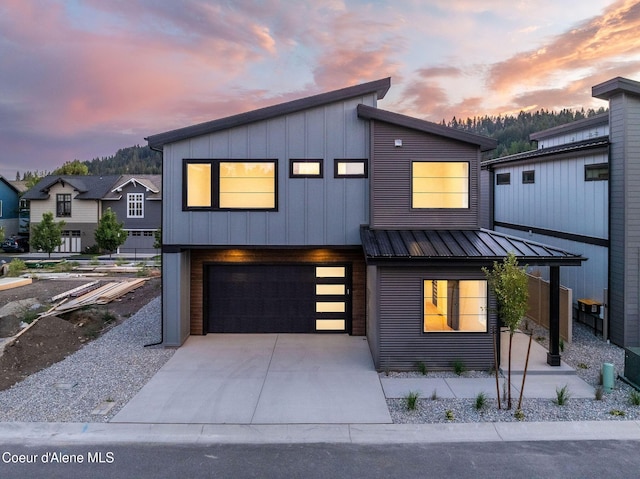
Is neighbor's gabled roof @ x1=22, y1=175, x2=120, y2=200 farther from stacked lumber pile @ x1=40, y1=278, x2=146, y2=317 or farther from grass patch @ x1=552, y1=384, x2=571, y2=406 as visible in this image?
grass patch @ x1=552, y1=384, x2=571, y2=406

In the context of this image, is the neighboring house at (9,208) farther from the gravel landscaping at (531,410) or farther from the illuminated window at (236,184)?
the gravel landscaping at (531,410)

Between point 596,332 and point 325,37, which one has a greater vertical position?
point 325,37

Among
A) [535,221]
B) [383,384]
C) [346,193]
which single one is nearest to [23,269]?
[346,193]

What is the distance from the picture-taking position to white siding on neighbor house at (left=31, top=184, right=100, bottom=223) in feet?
124

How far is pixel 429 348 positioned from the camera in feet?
32.5

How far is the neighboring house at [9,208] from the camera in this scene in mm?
43562

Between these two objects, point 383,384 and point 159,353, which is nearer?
point 383,384

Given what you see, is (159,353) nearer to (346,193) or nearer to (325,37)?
(346,193)

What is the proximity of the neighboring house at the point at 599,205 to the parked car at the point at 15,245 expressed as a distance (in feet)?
140

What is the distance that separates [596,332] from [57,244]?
37.4 m

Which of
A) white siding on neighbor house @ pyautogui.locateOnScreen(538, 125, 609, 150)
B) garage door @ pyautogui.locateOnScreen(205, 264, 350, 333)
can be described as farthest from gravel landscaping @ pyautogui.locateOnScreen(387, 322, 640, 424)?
white siding on neighbor house @ pyautogui.locateOnScreen(538, 125, 609, 150)

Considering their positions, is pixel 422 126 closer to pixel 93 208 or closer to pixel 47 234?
pixel 47 234

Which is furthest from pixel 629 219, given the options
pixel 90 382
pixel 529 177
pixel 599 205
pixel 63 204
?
pixel 63 204

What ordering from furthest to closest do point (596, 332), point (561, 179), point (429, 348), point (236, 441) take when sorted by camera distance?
point (561, 179)
point (596, 332)
point (429, 348)
point (236, 441)
